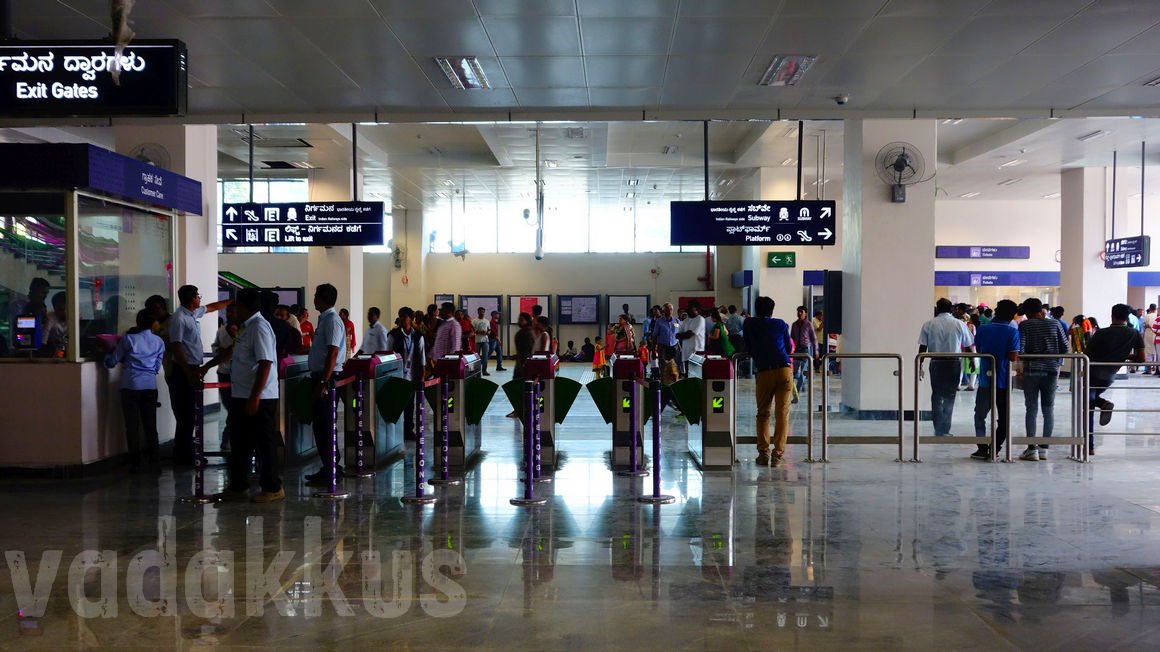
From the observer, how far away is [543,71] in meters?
7.72

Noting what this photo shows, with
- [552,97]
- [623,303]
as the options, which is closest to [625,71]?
[552,97]

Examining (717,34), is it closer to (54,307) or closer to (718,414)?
(718,414)

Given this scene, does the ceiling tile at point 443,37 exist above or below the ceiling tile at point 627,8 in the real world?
above

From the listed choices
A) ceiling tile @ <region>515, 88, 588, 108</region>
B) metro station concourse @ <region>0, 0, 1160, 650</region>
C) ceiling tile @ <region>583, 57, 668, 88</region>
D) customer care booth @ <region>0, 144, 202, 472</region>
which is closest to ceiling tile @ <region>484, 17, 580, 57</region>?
metro station concourse @ <region>0, 0, 1160, 650</region>

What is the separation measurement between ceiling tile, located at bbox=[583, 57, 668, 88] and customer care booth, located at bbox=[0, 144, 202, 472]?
4.28 meters

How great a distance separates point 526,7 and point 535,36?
634 mm

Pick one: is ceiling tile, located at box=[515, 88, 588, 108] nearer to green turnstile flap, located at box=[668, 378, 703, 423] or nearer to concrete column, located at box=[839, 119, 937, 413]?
green turnstile flap, located at box=[668, 378, 703, 423]

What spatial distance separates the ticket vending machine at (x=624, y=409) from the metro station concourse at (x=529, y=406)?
0.10ft

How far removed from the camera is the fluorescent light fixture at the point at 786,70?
24.4ft

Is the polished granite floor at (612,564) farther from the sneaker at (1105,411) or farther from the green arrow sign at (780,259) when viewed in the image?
the green arrow sign at (780,259)

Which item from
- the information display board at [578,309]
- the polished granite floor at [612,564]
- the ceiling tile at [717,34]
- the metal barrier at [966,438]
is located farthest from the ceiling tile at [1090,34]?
the information display board at [578,309]

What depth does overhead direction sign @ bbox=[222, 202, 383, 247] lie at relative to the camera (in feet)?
40.4

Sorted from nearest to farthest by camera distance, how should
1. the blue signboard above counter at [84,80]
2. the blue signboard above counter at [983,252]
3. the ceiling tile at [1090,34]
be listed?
1. the blue signboard above counter at [84,80]
2. the ceiling tile at [1090,34]
3. the blue signboard above counter at [983,252]

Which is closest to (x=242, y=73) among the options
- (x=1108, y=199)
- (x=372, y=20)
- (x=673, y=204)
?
(x=372, y=20)
